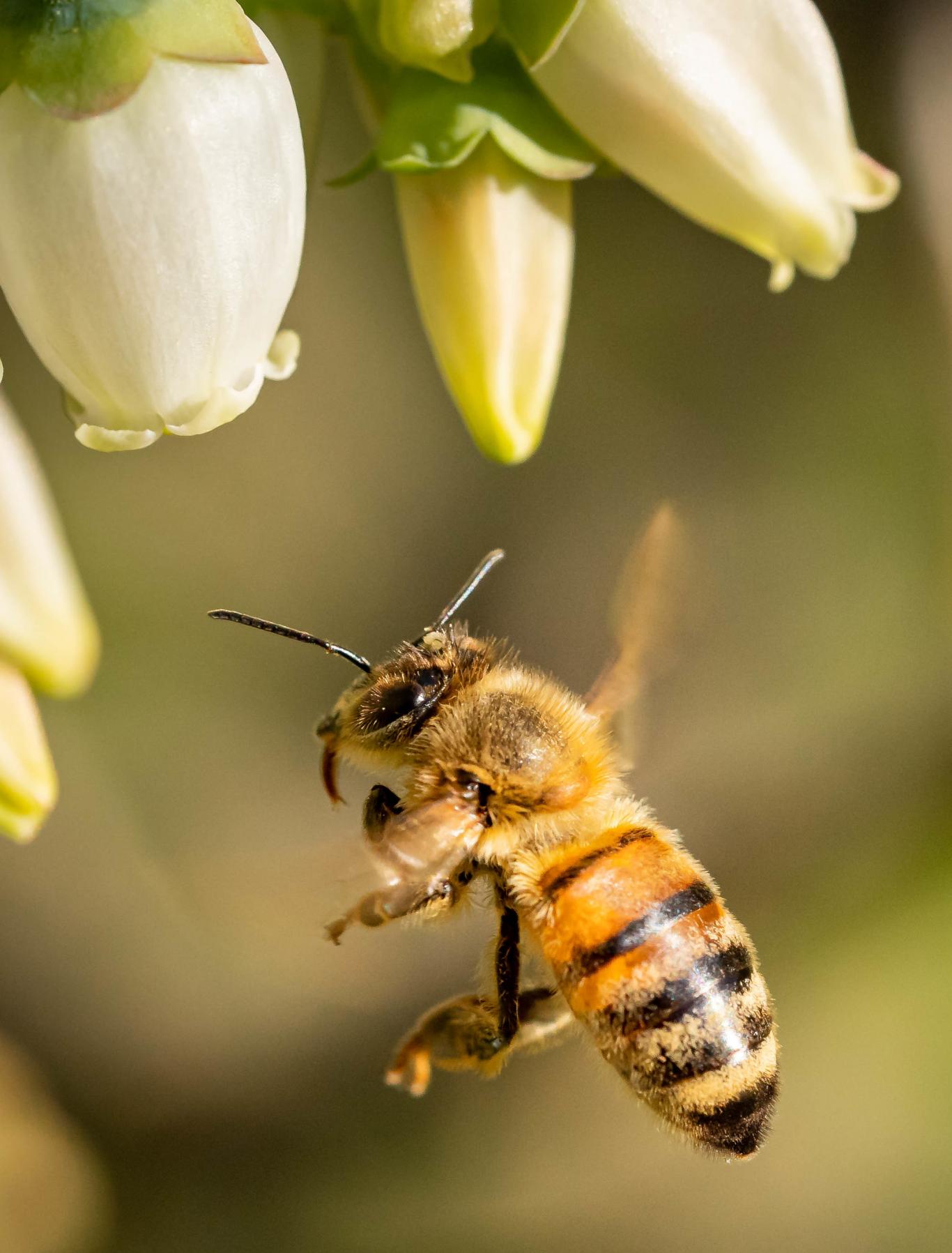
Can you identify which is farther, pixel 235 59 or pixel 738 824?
pixel 738 824

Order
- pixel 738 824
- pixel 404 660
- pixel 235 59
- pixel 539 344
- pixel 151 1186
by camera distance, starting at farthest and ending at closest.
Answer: pixel 738 824
pixel 151 1186
pixel 404 660
pixel 539 344
pixel 235 59

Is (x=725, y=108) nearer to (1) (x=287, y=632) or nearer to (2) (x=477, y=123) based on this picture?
(2) (x=477, y=123)

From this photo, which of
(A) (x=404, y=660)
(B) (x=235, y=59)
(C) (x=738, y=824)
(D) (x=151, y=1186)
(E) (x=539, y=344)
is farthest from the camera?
(C) (x=738, y=824)

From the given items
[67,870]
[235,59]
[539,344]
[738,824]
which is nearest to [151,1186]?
[67,870]

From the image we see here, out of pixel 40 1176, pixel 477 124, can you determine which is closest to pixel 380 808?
pixel 477 124

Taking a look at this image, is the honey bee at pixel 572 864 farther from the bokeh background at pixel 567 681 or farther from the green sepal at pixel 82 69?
the bokeh background at pixel 567 681

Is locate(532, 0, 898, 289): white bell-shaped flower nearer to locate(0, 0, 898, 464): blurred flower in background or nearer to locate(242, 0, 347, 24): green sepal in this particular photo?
locate(0, 0, 898, 464): blurred flower in background

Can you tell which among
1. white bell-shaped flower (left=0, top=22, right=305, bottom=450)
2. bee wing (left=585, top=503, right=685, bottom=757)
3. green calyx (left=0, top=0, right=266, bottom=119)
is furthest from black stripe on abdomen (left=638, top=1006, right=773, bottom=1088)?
green calyx (left=0, top=0, right=266, bottom=119)

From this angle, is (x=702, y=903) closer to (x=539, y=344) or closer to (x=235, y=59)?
(x=539, y=344)
